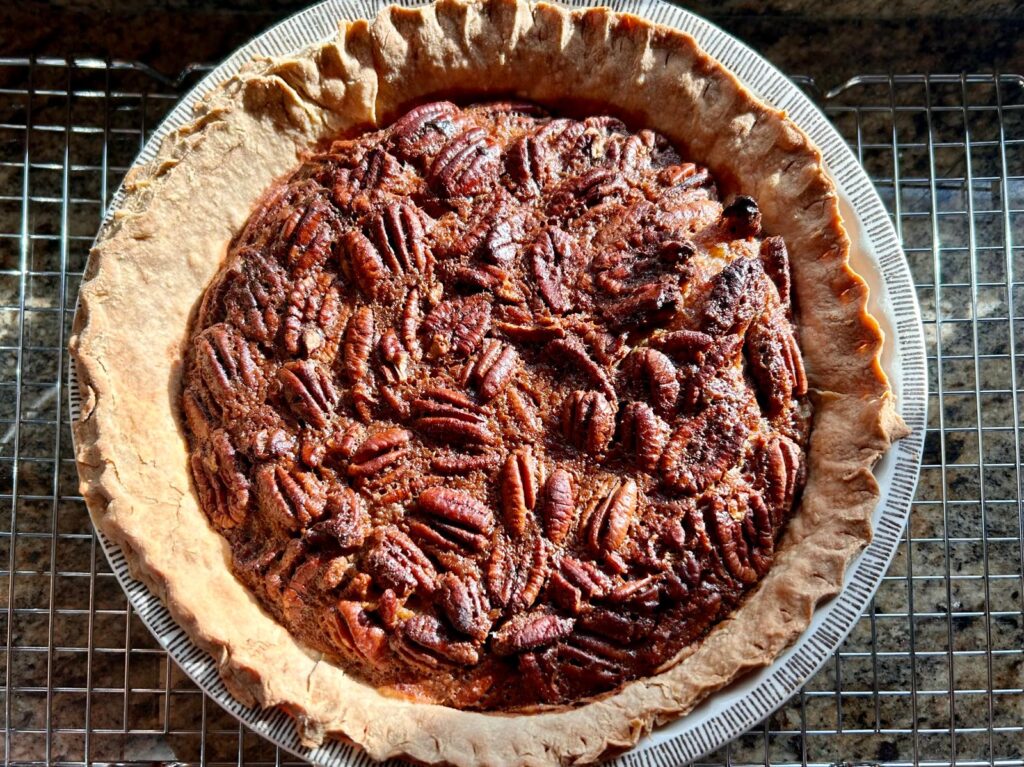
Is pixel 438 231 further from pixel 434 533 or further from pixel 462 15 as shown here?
pixel 434 533

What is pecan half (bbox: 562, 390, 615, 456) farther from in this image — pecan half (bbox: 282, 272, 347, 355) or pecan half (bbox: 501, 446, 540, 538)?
pecan half (bbox: 282, 272, 347, 355)

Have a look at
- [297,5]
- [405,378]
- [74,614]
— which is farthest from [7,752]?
[297,5]

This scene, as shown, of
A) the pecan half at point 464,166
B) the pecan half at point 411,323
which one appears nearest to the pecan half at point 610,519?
the pecan half at point 411,323

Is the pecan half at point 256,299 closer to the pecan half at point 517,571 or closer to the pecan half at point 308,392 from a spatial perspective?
the pecan half at point 308,392

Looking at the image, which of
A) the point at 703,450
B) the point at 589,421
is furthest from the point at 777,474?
the point at 589,421

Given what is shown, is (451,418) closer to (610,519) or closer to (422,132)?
Answer: (610,519)

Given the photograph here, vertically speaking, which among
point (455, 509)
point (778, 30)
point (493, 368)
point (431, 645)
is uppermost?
point (778, 30)

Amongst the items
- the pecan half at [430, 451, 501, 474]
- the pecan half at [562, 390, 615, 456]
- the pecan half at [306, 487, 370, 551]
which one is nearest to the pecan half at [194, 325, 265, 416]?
the pecan half at [306, 487, 370, 551]
